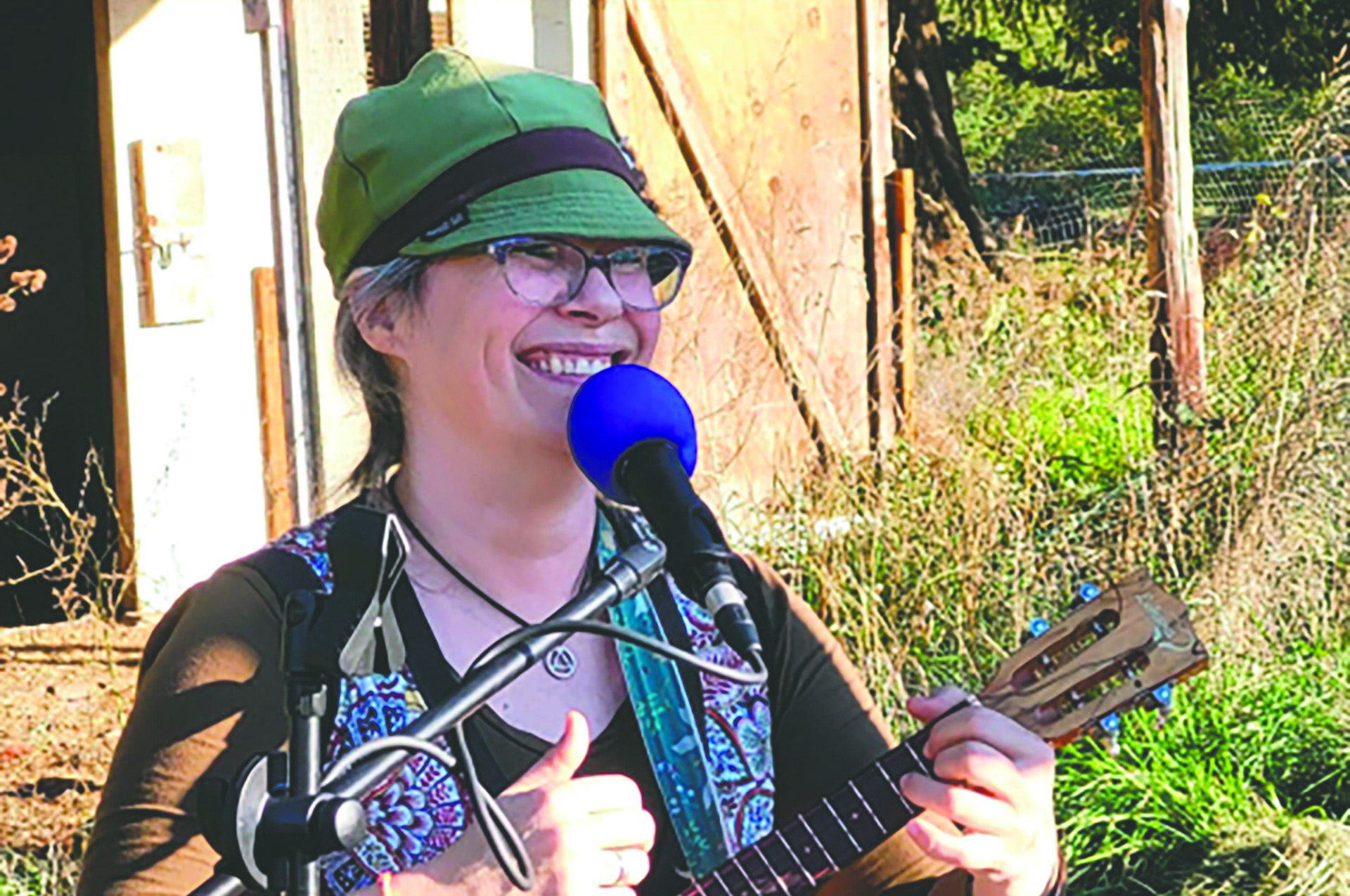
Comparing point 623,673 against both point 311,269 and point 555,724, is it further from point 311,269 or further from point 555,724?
point 311,269

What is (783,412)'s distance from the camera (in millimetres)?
7289

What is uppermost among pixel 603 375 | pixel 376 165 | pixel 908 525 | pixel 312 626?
pixel 376 165

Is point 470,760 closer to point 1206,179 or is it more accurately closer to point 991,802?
point 991,802

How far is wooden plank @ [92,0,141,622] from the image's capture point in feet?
22.2

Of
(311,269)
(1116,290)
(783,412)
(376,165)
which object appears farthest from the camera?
(783,412)

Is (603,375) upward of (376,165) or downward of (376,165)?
downward

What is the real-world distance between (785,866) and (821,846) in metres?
0.05

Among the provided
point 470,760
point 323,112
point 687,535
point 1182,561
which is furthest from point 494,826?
point 1182,561

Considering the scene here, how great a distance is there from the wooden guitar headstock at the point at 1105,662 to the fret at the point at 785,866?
30cm

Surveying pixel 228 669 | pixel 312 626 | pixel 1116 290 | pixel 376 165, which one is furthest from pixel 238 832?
pixel 1116 290

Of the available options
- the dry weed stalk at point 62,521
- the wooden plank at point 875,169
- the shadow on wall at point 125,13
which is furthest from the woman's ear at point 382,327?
the wooden plank at point 875,169

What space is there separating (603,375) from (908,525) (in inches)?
134

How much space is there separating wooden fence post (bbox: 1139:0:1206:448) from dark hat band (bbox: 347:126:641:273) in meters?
3.90

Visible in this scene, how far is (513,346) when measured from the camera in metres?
2.23
